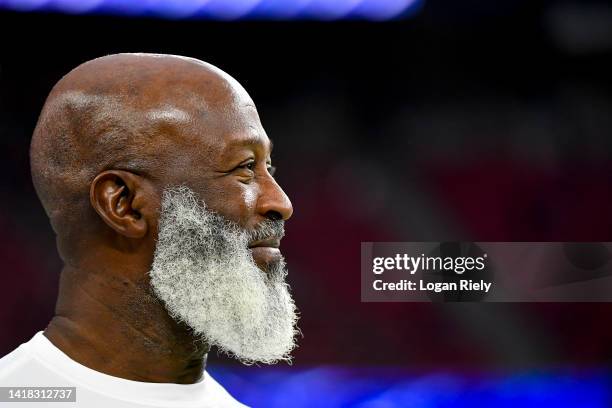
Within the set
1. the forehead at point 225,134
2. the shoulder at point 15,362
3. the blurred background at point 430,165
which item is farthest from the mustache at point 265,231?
the blurred background at point 430,165

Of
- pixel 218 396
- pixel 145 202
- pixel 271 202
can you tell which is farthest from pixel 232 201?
pixel 218 396

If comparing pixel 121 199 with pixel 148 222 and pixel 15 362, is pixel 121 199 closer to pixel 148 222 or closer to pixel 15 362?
pixel 148 222

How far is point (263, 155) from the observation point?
7.09 ft

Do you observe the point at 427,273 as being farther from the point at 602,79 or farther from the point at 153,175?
the point at 153,175

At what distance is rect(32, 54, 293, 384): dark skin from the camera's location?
6.74 feet

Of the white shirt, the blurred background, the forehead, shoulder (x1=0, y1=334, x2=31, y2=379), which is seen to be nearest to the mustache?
the forehead

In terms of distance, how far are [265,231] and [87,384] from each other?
524 mm

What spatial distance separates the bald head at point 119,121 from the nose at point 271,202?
0.17 metres

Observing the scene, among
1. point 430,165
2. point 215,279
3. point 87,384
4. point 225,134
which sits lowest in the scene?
point 87,384

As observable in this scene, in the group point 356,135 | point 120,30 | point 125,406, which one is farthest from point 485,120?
point 125,406

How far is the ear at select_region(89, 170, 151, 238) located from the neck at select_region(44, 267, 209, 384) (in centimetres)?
11

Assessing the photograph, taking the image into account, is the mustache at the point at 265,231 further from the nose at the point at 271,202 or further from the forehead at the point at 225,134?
the forehead at the point at 225,134

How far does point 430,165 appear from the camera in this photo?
3.21m

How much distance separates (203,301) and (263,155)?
0.36 metres
